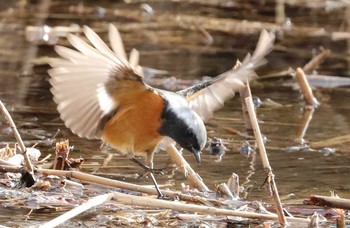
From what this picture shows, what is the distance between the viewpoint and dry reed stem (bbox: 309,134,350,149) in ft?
22.9

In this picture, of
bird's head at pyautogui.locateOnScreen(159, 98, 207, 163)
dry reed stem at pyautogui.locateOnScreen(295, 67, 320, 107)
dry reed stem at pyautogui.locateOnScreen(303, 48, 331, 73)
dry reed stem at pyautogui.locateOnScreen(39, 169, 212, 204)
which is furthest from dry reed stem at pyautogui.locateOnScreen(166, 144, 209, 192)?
dry reed stem at pyautogui.locateOnScreen(303, 48, 331, 73)

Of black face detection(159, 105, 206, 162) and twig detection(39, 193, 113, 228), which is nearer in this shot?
twig detection(39, 193, 113, 228)

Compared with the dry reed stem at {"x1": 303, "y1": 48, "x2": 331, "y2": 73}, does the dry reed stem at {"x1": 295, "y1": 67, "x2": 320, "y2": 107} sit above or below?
below

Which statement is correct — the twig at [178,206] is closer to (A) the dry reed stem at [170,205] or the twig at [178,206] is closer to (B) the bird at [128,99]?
(A) the dry reed stem at [170,205]

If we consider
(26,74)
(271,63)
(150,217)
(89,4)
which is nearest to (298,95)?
(271,63)

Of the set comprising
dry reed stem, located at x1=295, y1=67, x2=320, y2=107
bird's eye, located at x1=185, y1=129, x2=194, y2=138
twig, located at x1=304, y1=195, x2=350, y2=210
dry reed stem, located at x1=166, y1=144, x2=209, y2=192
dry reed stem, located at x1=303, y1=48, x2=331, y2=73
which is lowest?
twig, located at x1=304, y1=195, x2=350, y2=210

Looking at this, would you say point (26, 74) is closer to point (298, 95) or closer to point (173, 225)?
point (298, 95)

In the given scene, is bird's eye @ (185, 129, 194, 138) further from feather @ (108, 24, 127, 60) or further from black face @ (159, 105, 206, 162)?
feather @ (108, 24, 127, 60)

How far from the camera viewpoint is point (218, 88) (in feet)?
17.5

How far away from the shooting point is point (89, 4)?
14.3 m

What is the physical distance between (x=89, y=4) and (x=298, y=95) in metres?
5.87

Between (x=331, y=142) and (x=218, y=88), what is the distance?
1954 mm

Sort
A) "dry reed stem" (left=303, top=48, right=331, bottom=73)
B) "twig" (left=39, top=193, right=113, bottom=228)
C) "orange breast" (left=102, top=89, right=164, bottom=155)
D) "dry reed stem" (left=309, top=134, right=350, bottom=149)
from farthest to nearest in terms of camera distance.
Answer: "dry reed stem" (left=303, top=48, right=331, bottom=73) < "dry reed stem" (left=309, top=134, right=350, bottom=149) < "orange breast" (left=102, top=89, right=164, bottom=155) < "twig" (left=39, top=193, right=113, bottom=228)

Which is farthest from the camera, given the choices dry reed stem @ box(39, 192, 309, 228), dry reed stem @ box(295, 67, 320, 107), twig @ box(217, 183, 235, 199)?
dry reed stem @ box(295, 67, 320, 107)
